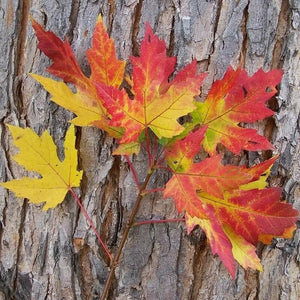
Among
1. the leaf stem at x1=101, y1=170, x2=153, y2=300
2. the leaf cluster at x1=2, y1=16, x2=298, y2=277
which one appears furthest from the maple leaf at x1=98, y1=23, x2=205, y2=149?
the leaf stem at x1=101, y1=170, x2=153, y2=300

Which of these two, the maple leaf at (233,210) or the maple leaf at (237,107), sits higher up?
the maple leaf at (237,107)

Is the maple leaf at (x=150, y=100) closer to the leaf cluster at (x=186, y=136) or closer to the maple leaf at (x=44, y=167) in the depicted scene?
the leaf cluster at (x=186, y=136)

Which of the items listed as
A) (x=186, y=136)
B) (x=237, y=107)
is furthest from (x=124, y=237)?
(x=237, y=107)

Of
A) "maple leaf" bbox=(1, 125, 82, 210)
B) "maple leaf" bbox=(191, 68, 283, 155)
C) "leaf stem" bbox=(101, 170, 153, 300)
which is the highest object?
"maple leaf" bbox=(191, 68, 283, 155)

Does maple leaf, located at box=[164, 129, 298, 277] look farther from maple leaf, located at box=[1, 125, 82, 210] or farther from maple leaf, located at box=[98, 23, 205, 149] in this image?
maple leaf, located at box=[1, 125, 82, 210]

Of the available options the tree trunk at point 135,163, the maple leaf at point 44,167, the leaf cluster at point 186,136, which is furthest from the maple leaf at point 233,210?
the maple leaf at point 44,167

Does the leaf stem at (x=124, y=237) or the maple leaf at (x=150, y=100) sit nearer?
the maple leaf at (x=150, y=100)

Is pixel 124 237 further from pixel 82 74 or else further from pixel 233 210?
pixel 82 74

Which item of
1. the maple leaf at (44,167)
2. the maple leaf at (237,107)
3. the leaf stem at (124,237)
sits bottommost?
the leaf stem at (124,237)
